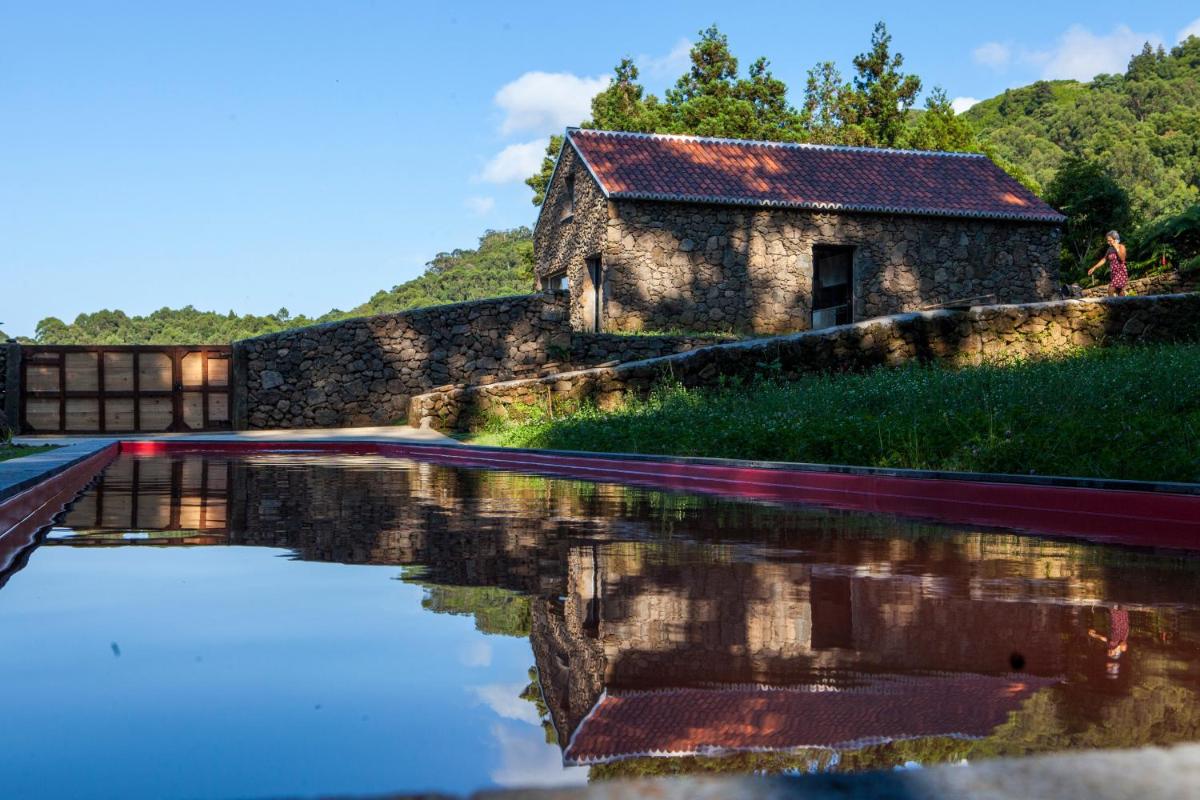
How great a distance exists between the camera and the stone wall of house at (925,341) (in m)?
19.6

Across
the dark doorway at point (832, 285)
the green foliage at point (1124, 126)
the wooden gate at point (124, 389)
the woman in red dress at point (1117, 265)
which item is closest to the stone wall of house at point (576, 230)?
the dark doorway at point (832, 285)

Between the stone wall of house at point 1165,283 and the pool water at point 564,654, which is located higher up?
the stone wall of house at point 1165,283

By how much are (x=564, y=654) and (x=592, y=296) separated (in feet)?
85.6

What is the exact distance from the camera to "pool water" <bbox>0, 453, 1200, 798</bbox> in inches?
109

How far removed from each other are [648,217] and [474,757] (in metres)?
25.6

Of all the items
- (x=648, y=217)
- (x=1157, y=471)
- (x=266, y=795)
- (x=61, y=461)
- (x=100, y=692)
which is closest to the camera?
(x=266, y=795)

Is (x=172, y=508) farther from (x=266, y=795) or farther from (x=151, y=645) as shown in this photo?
(x=266, y=795)

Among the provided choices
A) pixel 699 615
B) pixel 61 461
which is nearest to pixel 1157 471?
pixel 699 615

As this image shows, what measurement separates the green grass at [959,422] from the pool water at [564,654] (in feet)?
8.26

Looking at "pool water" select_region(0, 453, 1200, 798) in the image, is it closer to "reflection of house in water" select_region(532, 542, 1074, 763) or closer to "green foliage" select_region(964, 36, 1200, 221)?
"reflection of house in water" select_region(532, 542, 1074, 763)

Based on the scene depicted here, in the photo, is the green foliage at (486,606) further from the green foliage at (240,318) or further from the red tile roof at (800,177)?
the green foliage at (240,318)

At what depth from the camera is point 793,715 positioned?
3160 mm

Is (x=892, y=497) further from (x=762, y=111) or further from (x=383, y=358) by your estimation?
(x=762, y=111)

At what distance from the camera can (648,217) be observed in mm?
27812
